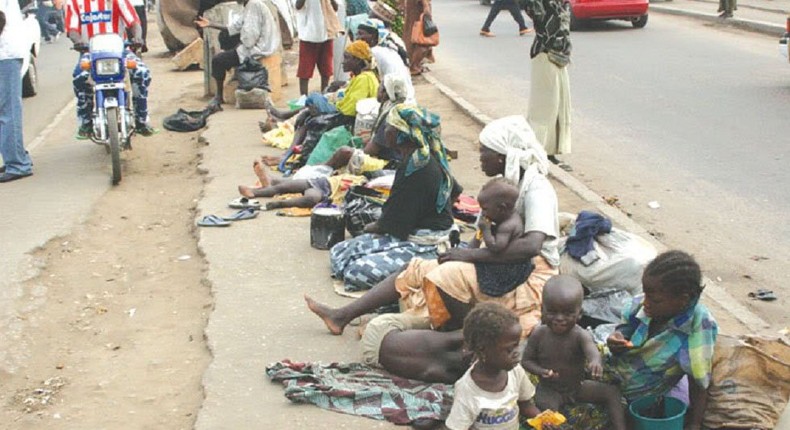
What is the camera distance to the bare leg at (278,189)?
27.7ft

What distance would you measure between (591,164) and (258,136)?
3.36 m

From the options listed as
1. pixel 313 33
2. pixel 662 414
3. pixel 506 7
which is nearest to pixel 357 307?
pixel 662 414

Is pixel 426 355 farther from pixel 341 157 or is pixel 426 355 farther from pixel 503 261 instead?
pixel 341 157

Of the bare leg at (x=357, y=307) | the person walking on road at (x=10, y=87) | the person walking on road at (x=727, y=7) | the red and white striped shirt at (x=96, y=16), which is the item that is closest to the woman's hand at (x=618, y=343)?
the bare leg at (x=357, y=307)

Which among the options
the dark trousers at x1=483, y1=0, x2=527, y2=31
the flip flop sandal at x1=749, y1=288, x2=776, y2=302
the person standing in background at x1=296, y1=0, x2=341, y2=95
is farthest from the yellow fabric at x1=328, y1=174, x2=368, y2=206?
the dark trousers at x1=483, y1=0, x2=527, y2=31

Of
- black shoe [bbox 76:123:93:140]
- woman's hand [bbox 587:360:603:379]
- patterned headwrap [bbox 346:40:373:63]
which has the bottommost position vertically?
black shoe [bbox 76:123:93:140]

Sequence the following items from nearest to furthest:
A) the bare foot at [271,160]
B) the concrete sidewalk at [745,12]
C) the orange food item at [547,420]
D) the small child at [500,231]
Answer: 1. the orange food item at [547,420]
2. the small child at [500,231]
3. the bare foot at [271,160]
4. the concrete sidewalk at [745,12]

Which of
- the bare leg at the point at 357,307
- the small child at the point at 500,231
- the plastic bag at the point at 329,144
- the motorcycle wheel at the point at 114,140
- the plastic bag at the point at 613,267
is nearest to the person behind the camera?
the small child at the point at 500,231

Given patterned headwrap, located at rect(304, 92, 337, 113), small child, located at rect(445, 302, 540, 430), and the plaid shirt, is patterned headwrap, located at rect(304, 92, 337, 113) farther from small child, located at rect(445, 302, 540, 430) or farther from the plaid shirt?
small child, located at rect(445, 302, 540, 430)

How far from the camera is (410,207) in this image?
623 cm

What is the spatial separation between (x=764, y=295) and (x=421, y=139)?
217 centimetres

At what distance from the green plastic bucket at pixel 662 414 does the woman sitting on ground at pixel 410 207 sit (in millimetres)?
1792

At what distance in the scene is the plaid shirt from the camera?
4492mm

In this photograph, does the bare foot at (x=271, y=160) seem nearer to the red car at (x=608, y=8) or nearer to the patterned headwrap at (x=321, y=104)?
the patterned headwrap at (x=321, y=104)
